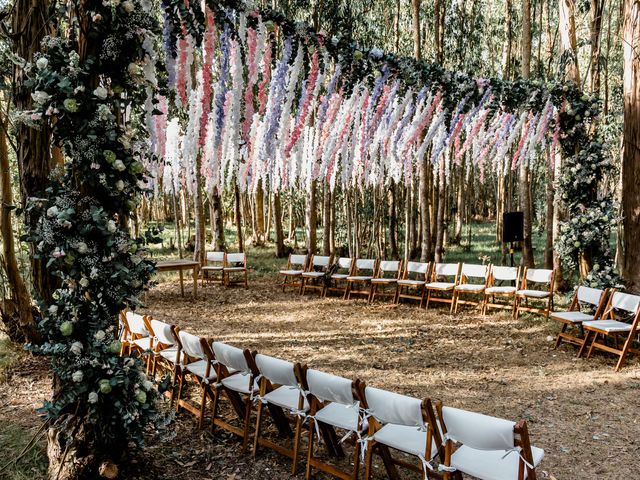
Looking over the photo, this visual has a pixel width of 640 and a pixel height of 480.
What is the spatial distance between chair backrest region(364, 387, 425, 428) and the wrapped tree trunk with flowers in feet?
4.56

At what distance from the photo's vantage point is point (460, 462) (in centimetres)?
254

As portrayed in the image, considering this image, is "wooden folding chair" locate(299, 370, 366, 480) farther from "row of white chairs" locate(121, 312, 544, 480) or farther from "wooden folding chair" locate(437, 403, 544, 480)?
"wooden folding chair" locate(437, 403, 544, 480)

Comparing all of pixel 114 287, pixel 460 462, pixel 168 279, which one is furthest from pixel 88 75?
pixel 168 279

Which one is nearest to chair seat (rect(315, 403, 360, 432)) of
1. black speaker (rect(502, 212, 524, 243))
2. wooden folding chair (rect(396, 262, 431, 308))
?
wooden folding chair (rect(396, 262, 431, 308))

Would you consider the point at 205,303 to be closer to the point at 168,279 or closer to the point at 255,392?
the point at 168,279

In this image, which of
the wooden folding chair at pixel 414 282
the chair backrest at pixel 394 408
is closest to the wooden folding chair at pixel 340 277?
the wooden folding chair at pixel 414 282

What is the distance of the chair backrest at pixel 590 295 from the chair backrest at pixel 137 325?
5.33m

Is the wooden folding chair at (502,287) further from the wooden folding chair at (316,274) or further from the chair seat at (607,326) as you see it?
the wooden folding chair at (316,274)

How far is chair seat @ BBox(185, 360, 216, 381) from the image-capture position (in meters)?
3.86

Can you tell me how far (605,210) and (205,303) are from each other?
6.95m

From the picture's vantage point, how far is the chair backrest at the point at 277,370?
10.4ft

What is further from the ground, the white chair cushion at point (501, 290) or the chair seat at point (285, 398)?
the white chair cushion at point (501, 290)

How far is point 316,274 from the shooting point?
9.65 m

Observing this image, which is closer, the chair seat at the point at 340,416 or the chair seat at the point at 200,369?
the chair seat at the point at 340,416
